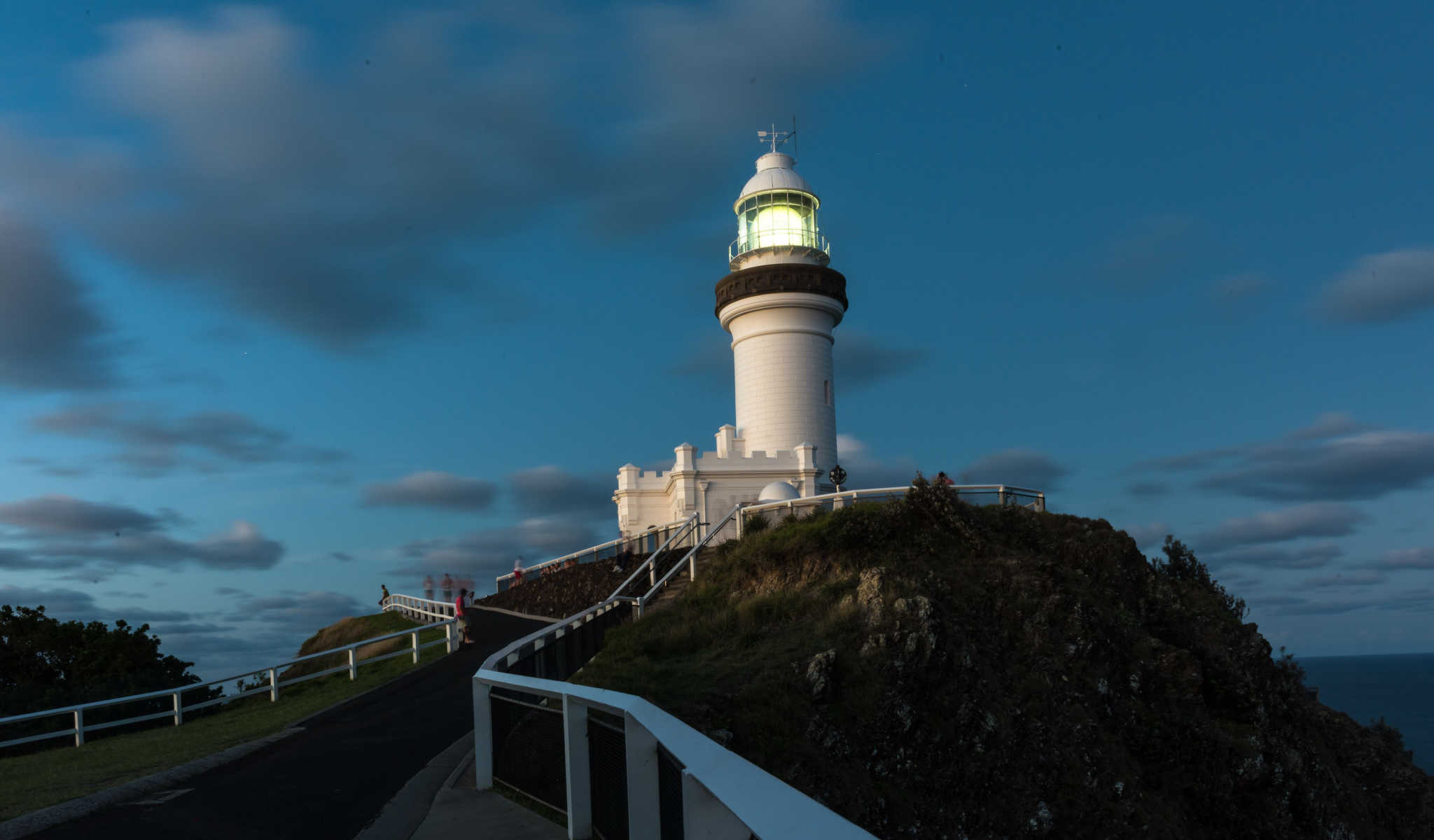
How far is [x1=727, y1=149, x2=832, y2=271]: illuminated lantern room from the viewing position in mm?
41656

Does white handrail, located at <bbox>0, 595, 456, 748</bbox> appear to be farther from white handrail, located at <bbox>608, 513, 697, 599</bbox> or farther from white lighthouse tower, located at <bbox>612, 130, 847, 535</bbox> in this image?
white lighthouse tower, located at <bbox>612, 130, 847, 535</bbox>

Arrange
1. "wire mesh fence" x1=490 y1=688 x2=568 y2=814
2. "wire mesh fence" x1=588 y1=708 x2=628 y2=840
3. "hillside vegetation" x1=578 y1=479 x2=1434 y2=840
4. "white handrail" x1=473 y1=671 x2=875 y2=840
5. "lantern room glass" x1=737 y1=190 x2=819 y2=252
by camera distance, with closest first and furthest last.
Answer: "white handrail" x1=473 y1=671 x2=875 y2=840 → "wire mesh fence" x1=588 y1=708 x2=628 y2=840 → "wire mesh fence" x1=490 y1=688 x2=568 y2=814 → "hillside vegetation" x1=578 y1=479 x2=1434 y2=840 → "lantern room glass" x1=737 y1=190 x2=819 y2=252

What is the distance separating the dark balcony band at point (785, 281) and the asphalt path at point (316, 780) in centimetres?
2441

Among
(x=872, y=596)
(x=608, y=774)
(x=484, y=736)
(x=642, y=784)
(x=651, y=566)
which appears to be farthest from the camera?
(x=651, y=566)

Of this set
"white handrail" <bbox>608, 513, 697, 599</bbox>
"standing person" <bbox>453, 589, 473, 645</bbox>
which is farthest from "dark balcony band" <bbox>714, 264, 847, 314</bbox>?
"standing person" <bbox>453, 589, 473, 645</bbox>

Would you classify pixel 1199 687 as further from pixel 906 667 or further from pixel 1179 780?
pixel 906 667

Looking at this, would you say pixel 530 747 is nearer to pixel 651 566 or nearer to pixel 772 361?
pixel 651 566

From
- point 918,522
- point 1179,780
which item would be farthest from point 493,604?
point 1179,780

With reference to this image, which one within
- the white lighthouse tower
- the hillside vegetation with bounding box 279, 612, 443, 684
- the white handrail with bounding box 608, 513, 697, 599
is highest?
the white lighthouse tower

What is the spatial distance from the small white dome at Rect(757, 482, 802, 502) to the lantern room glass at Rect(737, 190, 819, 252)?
1094 cm

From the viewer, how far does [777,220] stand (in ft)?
139

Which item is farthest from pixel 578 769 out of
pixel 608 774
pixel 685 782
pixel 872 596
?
pixel 872 596

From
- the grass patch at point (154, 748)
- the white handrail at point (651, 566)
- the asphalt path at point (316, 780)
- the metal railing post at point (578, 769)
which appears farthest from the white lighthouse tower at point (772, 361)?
the metal railing post at point (578, 769)

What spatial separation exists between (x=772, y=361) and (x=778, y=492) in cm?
737
